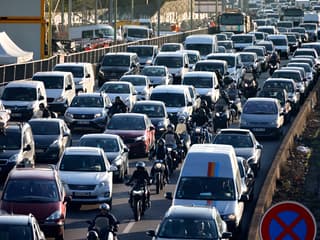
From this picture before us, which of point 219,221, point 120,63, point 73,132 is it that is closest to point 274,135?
point 73,132

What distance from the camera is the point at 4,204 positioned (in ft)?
77.8

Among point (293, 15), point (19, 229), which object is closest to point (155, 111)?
point (19, 229)

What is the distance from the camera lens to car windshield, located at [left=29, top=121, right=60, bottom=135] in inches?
1399

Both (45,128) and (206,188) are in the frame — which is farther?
(45,128)

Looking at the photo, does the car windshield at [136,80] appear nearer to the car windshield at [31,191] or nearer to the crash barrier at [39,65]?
the crash barrier at [39,65]

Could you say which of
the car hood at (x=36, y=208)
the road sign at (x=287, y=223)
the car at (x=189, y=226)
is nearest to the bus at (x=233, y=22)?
the car hood at (x=36, y=208)

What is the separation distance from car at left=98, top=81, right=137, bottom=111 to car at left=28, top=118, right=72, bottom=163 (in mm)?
11074

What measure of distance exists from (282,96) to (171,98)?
5.39m

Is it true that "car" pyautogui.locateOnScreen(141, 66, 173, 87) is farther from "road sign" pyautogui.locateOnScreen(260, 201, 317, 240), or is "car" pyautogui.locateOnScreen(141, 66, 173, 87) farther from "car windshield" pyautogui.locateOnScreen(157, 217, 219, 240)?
"road sign" pyautogui.locateOnScreen(260, 201, 317, 240)

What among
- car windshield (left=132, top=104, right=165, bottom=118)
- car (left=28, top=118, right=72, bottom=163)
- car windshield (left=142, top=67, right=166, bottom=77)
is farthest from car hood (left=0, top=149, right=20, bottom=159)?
car windshield (left=142, top=67, right=166, bottom=77)

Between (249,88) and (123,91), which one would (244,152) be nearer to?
(123,91)

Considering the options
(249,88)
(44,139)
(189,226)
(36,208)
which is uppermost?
(189,226)

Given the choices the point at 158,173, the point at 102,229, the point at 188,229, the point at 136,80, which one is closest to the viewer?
the point at 188,229

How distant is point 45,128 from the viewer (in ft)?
117
